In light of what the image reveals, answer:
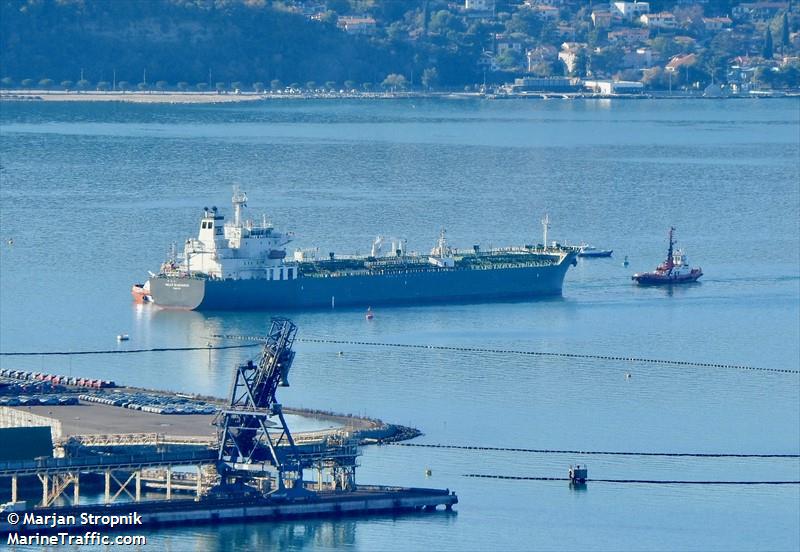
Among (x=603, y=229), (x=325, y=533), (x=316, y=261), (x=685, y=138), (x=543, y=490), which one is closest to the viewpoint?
(x=325, y=533)

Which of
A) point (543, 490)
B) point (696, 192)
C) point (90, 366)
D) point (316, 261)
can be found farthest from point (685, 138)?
point (543, 490)

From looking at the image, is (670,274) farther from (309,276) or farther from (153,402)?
(153,402)

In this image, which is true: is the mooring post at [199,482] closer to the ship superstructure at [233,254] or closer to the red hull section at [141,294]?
the ship superstructure at [233,254]

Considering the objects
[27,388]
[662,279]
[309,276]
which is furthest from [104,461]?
[662,279]

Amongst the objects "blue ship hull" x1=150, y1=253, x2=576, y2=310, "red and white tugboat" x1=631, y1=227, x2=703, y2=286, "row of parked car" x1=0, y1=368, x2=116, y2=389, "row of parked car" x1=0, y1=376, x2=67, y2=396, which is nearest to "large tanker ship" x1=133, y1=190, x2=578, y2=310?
"blue ship hull" x1=150, y1=253, x2=576, y2=310

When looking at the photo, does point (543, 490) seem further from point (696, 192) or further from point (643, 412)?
point (696, 192)

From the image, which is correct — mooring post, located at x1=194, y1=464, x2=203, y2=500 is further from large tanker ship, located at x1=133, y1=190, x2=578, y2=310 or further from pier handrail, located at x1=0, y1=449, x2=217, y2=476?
large tanker ship, located at x1=133, y1=190, x2=578, y2=310

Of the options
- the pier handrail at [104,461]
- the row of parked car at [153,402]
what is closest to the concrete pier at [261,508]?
the pier handrail at [104,461]

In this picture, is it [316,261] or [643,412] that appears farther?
[316,261]
